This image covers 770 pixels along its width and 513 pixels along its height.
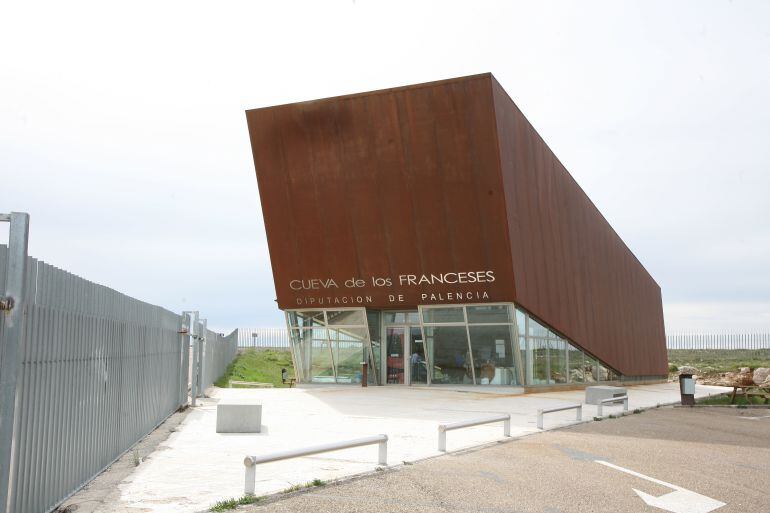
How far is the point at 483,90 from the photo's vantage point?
23219 millimetres

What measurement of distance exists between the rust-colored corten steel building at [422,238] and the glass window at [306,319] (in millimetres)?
57

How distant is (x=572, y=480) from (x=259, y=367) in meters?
38.8

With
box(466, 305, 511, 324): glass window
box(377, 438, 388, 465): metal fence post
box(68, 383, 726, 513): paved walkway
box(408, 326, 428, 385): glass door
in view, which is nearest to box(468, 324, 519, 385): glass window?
box(466, 305, 511, 324): glass window

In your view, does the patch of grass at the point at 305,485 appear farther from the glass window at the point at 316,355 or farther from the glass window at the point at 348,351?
the glass window at the point at 316,355

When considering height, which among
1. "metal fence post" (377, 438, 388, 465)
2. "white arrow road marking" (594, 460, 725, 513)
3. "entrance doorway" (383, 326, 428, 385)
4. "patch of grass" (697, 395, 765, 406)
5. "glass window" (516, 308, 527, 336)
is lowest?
"patch of grass" (697, 395, 765, 406)

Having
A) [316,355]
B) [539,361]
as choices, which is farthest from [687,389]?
[316,355]

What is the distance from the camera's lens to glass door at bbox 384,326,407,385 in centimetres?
2858

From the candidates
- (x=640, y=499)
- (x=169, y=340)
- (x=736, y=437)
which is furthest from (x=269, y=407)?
(x=640, y=499)

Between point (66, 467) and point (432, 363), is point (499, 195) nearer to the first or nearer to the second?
point (432, 363)

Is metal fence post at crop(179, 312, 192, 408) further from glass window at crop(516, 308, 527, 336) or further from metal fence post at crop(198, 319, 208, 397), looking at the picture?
glass window at crop(516, 308, 527, 336)

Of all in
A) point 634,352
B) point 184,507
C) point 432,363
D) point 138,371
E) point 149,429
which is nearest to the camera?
point 184,507

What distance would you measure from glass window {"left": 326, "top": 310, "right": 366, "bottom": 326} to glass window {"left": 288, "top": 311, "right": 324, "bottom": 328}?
47cm

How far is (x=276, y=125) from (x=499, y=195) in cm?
886

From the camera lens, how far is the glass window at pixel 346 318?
28.6 m
